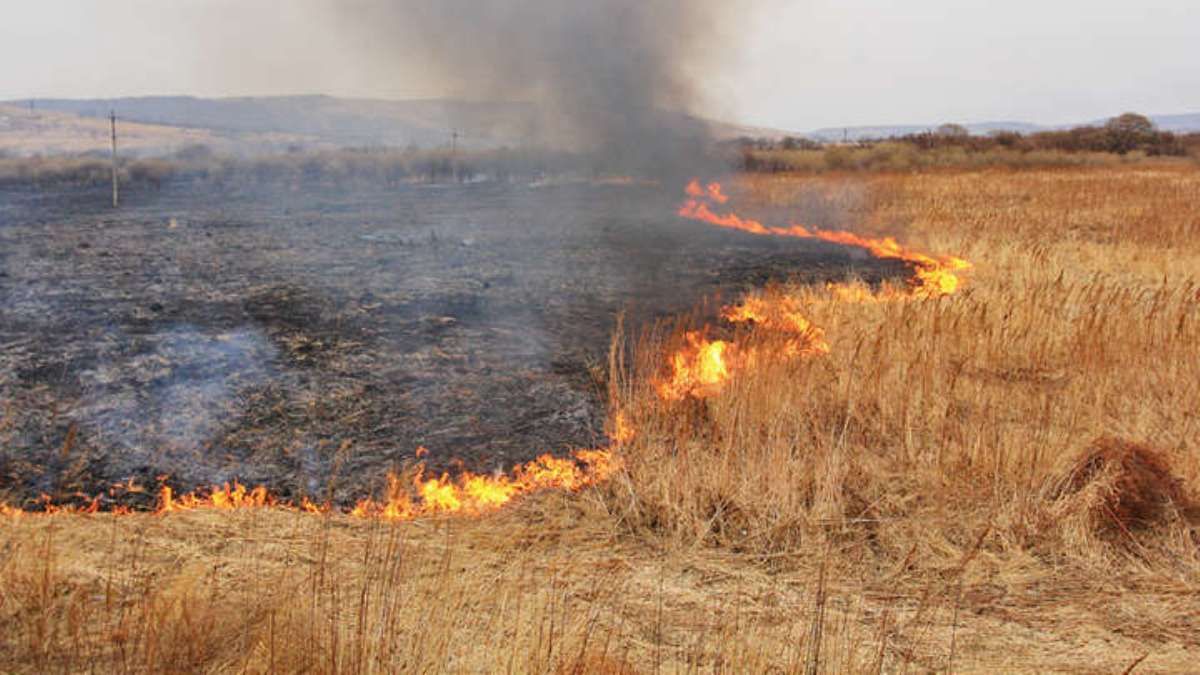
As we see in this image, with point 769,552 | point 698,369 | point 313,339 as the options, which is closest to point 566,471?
point 769,552

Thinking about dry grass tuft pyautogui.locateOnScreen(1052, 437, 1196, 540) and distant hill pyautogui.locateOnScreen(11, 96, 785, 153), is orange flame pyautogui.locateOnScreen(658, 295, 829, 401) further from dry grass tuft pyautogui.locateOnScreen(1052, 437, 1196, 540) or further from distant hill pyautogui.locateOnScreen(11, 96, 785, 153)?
distant hill pyautogui.locateOnScreen(11, 96, 785, 153)

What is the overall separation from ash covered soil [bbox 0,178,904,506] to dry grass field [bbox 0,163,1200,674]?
27.1 inches

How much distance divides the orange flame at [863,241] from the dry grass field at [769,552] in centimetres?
279

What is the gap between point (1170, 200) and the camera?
22250mm

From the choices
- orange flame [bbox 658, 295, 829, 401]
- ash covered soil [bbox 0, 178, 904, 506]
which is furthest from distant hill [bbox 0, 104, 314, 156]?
orange flame [bbox 658, 295, 829, 401]

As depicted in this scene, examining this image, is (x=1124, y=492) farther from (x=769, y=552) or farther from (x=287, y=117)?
(x=287, y=117)

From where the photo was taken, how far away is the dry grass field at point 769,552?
10.7 feet

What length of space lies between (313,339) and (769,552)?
5.55 metres

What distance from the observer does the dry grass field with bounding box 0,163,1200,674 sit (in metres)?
3.26

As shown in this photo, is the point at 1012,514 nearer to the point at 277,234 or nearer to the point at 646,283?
the point at 646,283

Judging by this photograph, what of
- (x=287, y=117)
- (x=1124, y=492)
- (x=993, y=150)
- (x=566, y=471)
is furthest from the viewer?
(x=287, y=117)

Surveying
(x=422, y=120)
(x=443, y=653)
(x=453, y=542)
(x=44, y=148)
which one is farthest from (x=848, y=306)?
(x=422, y=120)

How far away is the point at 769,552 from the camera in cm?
457

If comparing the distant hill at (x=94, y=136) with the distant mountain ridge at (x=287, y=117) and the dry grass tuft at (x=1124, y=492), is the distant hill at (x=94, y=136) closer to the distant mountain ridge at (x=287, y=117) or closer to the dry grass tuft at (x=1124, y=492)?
the distant mountain ridge at (x=287, y=117)
